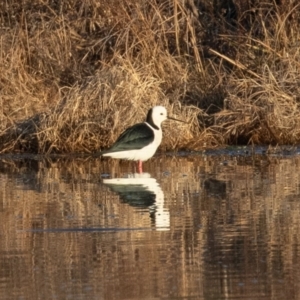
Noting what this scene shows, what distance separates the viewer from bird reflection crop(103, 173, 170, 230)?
29.8 feet

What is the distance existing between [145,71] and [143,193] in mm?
5275

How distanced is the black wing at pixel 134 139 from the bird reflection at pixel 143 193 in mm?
586

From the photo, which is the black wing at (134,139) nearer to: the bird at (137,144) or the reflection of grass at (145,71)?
the bird at (137,144)

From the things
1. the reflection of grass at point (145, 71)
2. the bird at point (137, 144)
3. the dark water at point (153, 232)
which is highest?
the reflection of grass at point (145, 71)

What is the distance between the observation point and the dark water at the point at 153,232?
261 inches

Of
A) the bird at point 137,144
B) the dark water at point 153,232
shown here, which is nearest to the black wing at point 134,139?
the bird at point 137,144

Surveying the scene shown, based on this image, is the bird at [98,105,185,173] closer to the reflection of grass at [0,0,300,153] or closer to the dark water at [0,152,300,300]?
the dark water at [0,152,300,300]

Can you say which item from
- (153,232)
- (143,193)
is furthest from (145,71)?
(153,232)

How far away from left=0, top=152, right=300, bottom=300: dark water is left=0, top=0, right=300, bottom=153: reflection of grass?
1.69 m

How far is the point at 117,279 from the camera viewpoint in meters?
6.79

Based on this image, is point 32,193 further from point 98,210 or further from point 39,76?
point 39,76

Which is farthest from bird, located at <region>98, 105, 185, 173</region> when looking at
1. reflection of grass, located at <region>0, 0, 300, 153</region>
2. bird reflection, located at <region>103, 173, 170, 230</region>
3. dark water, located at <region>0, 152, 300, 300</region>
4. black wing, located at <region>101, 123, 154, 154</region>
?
reflection of grass, located at <region>0, 0, 300, 153</region>

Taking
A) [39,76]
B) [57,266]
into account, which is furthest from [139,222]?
[39,76]

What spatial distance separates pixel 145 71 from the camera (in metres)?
15.6
